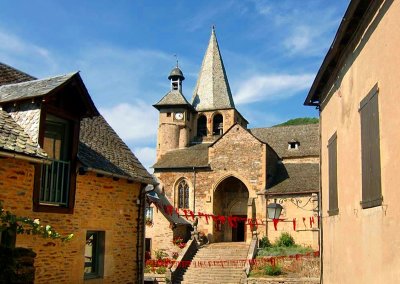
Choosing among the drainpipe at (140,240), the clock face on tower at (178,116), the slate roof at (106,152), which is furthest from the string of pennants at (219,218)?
the drainpipe at (140,240)

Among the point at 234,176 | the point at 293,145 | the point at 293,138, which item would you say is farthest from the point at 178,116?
the point at 293,145

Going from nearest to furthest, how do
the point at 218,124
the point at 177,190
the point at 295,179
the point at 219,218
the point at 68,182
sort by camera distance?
the point at 68,182 < the point at 295,179 < the point at 219,218 < the point at 177,190 < the point at 218,124

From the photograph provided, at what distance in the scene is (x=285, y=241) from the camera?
29672 millimetres

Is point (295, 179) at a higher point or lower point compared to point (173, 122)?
lower

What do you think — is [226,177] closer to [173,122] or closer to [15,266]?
[173,122]

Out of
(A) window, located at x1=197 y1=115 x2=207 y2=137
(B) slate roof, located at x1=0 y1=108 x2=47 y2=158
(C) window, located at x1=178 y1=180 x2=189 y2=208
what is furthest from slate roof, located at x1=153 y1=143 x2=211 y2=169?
(B) slate roof, located at x1=0 y1=108 x2=47 y2=158

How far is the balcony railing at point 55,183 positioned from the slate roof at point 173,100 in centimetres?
3254

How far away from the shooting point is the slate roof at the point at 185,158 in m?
36.0

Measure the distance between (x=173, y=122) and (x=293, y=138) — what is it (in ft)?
36.2

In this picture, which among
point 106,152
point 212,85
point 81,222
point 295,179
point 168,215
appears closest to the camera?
point 81,222

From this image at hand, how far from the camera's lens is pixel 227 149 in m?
34.9

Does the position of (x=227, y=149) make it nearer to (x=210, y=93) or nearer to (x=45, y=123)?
(x=210, y=93)

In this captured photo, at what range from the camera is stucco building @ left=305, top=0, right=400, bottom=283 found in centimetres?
627

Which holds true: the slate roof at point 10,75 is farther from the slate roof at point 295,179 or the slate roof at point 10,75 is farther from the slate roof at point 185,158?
the slate roof at point 185,158
